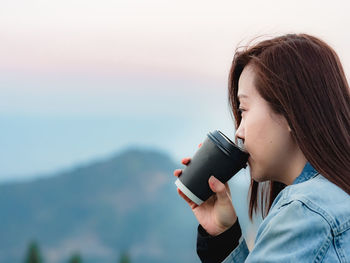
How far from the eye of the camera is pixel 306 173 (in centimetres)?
149

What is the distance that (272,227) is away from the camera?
4.36ft

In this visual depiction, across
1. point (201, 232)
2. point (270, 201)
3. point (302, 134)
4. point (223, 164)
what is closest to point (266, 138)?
point (302, 134)

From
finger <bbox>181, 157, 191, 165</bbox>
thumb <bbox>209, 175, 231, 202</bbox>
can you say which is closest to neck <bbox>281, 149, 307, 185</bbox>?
thumb <bbox>209, 175, 231, 202</bbox>

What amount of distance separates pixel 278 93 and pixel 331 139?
0.19 m

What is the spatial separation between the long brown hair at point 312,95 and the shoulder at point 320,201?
0.04 m

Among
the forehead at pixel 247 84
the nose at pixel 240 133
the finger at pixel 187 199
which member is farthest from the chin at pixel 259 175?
the finger at pixel 187 199

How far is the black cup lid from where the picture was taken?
1648 millimetres

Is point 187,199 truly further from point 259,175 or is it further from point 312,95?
point 312,95

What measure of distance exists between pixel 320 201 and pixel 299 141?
0.19 m

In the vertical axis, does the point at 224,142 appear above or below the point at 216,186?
above

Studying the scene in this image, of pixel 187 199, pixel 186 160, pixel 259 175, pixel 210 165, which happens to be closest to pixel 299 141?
pixel 259 175

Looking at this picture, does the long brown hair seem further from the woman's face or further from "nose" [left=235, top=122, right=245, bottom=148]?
"nose" [left=235, top=122, right=245, bottom=148]

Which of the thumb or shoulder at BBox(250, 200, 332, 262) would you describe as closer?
shoulder at BBox(250, 200, 332, 262)

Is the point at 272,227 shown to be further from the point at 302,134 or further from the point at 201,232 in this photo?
the point at 201,232
